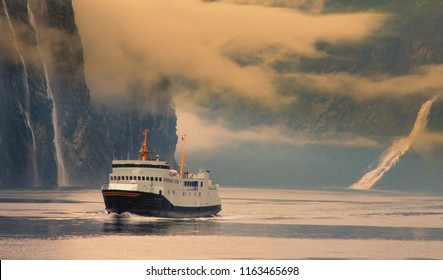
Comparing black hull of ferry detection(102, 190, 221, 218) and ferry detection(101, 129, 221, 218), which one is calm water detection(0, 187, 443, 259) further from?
ferry detection(101, 129, 221, 218)

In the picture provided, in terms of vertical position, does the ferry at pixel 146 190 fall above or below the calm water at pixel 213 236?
above

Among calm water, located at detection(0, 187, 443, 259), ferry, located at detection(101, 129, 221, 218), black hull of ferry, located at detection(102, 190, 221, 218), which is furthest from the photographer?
ferry, located at detection(101, 129, 221, 218)

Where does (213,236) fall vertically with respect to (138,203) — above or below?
below

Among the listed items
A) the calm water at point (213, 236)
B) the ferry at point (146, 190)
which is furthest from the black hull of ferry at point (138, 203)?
the calm water at point (213, 236)

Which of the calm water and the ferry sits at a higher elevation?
the ferry

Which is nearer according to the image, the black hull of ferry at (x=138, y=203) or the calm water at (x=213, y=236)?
the calm water at (x=213, y=236)

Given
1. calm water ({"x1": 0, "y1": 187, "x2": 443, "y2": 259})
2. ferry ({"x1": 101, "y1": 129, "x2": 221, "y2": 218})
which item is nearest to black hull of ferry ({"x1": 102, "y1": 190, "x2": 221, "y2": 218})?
ferry ({"x1": 101, "y1": 129, "x2": 221, "y2": 218})

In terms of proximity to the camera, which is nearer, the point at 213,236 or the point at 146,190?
the point at 213,236

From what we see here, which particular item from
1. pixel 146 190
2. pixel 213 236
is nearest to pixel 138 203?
pixel 146 190

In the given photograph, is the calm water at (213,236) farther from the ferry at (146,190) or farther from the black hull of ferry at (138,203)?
the ferry at (146,190)

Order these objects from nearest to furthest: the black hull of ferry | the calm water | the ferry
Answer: the calm water < the black hull of ferry < the ferry

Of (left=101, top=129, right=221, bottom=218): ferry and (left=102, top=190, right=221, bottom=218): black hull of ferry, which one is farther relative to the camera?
(left=101, top=129, right=221, bottom=218): ferry

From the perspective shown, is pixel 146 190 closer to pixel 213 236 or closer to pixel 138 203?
pixel 138 203
